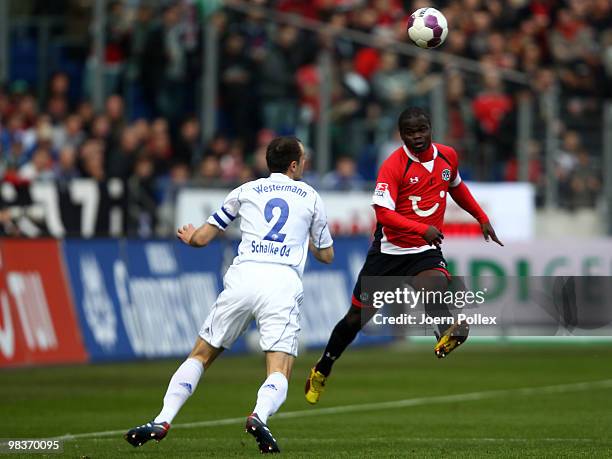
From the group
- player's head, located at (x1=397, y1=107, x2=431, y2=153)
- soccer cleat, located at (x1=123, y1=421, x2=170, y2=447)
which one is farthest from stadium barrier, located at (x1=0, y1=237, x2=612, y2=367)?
soccer cleat, located at (x1=123, y1=421, x2=170, y2=447)

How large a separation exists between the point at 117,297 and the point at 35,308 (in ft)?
5.21

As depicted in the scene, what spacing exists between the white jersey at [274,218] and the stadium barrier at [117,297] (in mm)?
7806

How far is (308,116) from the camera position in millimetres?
24984

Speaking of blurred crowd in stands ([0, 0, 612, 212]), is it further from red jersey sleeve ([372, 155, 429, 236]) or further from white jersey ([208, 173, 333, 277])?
white jersey ([208, 173, 333, 277])

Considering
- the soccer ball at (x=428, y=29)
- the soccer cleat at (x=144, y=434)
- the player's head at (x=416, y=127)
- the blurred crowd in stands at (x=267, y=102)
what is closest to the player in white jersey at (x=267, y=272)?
the soccer cleat at (x=144, y=434)

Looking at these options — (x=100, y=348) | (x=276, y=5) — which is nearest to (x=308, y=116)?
(x=276, y=5)

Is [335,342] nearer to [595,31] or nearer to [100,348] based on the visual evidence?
[100,348]

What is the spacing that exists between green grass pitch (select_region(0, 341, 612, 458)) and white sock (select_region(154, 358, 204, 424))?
445mm

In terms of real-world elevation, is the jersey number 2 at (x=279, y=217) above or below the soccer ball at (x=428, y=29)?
below

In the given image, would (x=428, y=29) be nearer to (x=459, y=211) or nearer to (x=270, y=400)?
(x=270, y=400)

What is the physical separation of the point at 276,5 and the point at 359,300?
1565cm

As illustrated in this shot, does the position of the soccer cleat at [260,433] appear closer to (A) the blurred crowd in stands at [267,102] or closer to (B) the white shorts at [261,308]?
(B) the white shorts at [261,308]

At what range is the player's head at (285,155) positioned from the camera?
10.3 m

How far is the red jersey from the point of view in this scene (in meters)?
11.4
